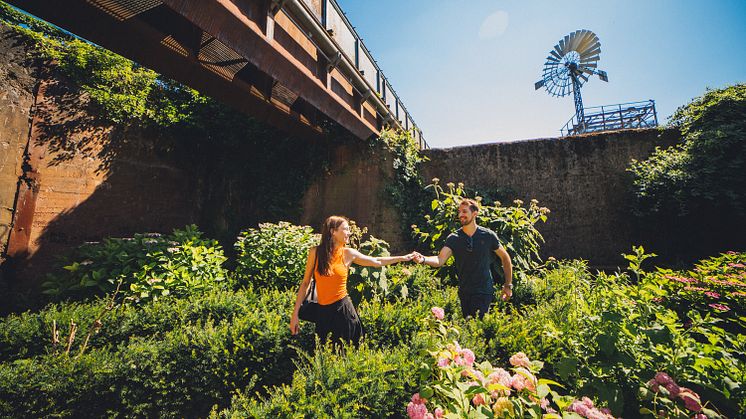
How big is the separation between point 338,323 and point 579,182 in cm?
782

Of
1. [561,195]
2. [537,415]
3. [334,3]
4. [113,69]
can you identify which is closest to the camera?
[537,415]

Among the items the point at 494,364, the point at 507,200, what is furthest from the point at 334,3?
the point at 494,364

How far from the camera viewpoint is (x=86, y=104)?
6402 millimetres

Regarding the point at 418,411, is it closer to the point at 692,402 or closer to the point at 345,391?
the point at 345,391

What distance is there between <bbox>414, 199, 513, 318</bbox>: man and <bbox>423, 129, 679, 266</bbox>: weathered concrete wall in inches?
198

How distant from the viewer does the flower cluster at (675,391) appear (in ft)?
4.24

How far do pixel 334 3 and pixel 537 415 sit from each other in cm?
761

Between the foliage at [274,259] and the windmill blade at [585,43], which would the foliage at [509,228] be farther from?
the windmill blade at [585,43]

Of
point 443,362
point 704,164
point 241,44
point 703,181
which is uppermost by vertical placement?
point 241,44

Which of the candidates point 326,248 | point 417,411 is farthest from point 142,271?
point 417,411

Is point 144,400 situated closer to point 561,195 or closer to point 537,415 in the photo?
point 537,415

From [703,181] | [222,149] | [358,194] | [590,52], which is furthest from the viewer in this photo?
[590,52]

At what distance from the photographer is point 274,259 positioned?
5086mm

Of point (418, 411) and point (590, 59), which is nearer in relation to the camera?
point (418, 411)
